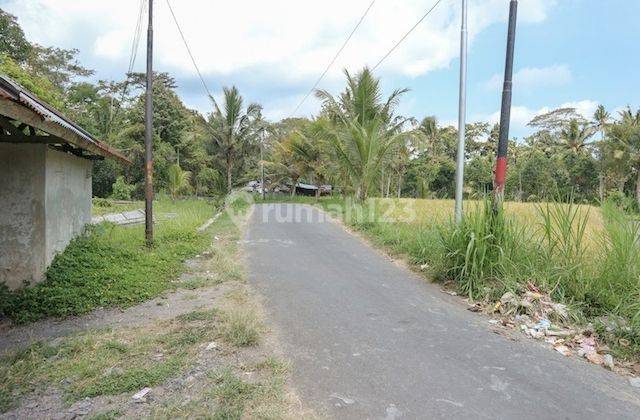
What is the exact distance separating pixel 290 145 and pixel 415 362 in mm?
23799

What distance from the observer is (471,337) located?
14.8 feet

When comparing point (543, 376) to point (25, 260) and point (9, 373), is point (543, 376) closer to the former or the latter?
point (9, 373)

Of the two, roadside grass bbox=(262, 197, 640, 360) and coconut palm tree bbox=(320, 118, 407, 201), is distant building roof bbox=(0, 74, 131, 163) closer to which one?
roadside grass bbox=(262, 197, 640, 360)

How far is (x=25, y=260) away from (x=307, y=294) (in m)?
3.68

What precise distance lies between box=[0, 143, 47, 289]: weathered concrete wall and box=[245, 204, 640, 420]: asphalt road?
2.97m

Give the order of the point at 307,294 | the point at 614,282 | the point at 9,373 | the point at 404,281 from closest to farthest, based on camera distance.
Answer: the point at 9,373 < the point at 614,282 < the point at 307,294 < the point at 404,281

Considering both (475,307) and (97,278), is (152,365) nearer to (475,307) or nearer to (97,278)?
(97,278)

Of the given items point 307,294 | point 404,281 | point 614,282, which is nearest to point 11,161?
point 307,294

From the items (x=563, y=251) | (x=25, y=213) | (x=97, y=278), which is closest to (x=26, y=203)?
(x=25, y=213)

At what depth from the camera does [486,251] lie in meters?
6.03

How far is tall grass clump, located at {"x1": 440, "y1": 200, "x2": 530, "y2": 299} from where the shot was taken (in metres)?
5.82

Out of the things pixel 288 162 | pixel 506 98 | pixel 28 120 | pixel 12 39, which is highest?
pixel 12 39

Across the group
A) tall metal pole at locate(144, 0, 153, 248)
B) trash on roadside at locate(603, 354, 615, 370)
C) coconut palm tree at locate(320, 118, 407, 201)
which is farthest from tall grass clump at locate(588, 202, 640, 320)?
coconut palm tree at locate(320, 118, 407, 201)

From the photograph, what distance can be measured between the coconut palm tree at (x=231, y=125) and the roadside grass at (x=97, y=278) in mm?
15759
